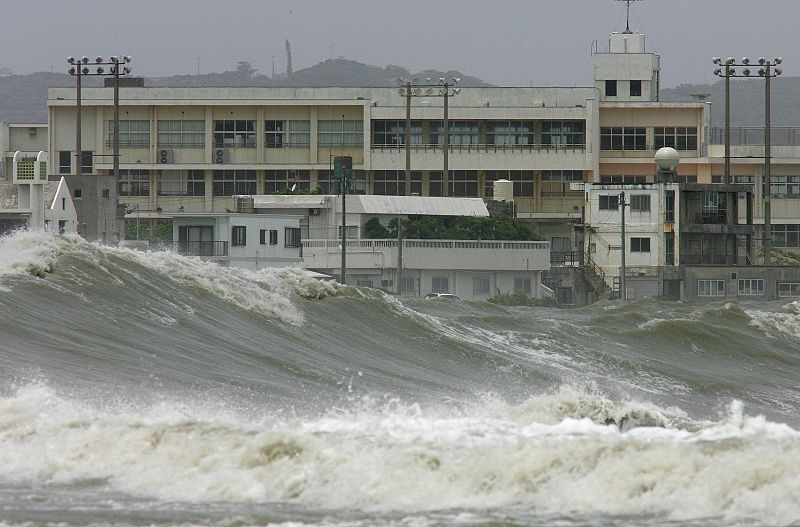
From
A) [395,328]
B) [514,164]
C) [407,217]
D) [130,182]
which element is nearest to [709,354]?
[395,328]

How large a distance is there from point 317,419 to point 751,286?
6301 centimetres

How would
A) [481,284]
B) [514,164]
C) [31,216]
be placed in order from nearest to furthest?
1. [31,216]
2. [481,284]
3. [514,164]

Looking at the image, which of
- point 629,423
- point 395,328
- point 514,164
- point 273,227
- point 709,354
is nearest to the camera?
point 629,423

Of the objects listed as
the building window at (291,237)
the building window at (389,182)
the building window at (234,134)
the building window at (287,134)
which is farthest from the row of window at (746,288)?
the building window at (234,134)

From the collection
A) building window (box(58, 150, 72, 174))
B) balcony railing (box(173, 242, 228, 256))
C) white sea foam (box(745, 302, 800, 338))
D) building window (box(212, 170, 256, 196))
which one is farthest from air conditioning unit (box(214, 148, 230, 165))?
white sea foam (box(745, 302, 800, 338))

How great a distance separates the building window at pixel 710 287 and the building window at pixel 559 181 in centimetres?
2502

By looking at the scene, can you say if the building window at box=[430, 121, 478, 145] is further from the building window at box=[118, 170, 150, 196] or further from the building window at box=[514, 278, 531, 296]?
the building window at box=[514, 278, 531, 296]

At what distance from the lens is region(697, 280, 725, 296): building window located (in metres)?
76.9

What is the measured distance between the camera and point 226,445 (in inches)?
563

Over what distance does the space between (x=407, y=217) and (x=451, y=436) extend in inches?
2460

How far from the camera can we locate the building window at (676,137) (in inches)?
4092

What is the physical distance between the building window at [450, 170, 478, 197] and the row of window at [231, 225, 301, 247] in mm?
33745

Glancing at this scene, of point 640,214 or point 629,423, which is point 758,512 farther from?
point 640,214

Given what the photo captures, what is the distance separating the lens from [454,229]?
2990 inches
